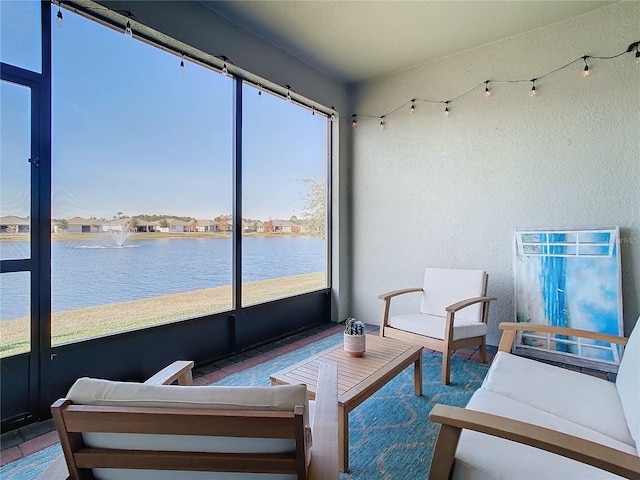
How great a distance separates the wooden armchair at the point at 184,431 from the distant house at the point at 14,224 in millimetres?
1668

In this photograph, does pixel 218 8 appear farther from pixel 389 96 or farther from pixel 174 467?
pixel 174 467

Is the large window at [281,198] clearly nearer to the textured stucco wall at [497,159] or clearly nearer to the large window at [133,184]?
the large window at [133,184]

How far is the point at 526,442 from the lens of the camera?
0.99 meters

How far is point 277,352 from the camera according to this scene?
3.29 m

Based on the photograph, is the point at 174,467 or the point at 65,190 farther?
the point at 65,190

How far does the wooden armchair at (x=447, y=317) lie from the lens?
264 cm

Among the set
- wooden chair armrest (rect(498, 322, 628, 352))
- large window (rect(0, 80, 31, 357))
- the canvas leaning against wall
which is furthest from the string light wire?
wooden chair armrest (rect(498, 322, 628, 352))

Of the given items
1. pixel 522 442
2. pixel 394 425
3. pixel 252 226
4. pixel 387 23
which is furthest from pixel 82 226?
pixel 387 23

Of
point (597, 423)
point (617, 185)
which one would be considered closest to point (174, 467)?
point (597, 423)

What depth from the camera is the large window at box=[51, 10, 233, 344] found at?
2227 mm

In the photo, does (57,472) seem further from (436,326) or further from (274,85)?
(274,85)

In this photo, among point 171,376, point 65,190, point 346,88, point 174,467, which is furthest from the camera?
point 346,88

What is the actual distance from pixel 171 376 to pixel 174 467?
0.72 metres

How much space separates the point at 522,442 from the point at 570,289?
8.20ft
